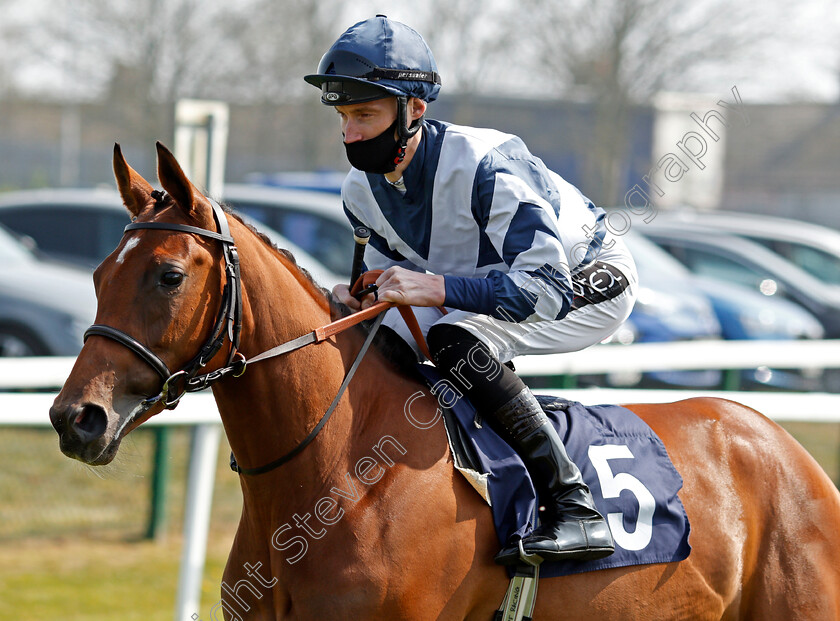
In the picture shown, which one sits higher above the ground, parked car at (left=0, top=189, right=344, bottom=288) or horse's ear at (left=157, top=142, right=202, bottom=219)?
horse's ear at (left=157, top=142, right=202, bottom=219)

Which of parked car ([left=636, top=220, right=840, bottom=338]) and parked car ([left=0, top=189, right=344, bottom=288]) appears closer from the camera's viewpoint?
parked car ([left=0, top=189, right=344, bottom=288])

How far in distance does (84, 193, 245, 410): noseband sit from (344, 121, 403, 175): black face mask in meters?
0.47

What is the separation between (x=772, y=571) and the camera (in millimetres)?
2934

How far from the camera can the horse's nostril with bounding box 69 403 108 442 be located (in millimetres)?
2074

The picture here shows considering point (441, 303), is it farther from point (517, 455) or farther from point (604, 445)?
point (604, 445)

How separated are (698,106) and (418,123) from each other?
13.4m

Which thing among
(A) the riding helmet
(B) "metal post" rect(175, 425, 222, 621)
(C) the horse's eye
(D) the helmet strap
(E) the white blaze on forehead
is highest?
(A) the riding helmet

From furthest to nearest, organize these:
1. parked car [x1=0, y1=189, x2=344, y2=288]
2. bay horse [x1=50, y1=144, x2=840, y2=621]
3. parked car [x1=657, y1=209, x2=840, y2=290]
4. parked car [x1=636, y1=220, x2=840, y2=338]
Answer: parked car [x1=657, y1=209, x2=840, y2=290]
parked car [x1=636, y1=220, x2=840, y2=338]
parked car [x1=0, y1=189, x2=344, y2=288]
bay horse [x1=50, y1=144, x2=840, y2=621]

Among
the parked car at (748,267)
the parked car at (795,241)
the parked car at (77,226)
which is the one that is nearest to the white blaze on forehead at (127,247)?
the parked car at (77,226)

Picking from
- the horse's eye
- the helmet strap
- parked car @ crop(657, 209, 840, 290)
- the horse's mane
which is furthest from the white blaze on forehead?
parked car @ crop(657, 209, 840, 290)

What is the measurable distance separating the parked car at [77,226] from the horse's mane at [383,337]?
6.31 m

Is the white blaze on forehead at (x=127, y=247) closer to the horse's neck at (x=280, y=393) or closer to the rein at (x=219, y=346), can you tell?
the rein at (x=219, y=346)

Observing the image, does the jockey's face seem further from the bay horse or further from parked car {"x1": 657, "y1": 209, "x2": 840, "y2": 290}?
parked car {"x1": 657, "y1": 209, "x2": 840, "y2": 290}

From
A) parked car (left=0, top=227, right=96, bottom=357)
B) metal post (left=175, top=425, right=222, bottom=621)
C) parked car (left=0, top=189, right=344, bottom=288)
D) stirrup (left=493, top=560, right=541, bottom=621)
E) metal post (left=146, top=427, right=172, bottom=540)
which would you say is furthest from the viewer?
parked car (left=0, top=189, right=344, bottom=288)
